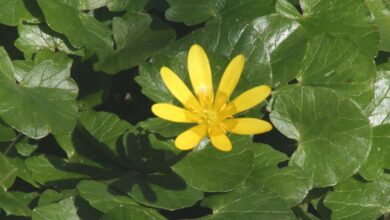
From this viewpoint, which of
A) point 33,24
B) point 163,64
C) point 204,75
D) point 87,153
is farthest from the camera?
point 33,24

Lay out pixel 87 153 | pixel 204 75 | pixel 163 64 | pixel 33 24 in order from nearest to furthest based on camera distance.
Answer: pixel 204 75 → pixel 163 64 → pixel 87 153 → pixel 33 24

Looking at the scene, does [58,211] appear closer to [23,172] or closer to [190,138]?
[23,172]

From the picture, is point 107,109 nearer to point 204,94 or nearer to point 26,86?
point 26,86

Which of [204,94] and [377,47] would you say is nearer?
[204,94]

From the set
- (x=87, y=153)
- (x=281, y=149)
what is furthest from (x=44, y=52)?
(x=281, y=149)

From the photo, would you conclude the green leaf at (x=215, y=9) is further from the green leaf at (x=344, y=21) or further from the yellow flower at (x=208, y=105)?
the yellow flower at (x=208, y=105)

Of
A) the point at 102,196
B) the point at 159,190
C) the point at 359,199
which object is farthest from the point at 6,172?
the point at 359,199

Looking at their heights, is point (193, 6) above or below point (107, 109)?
above
